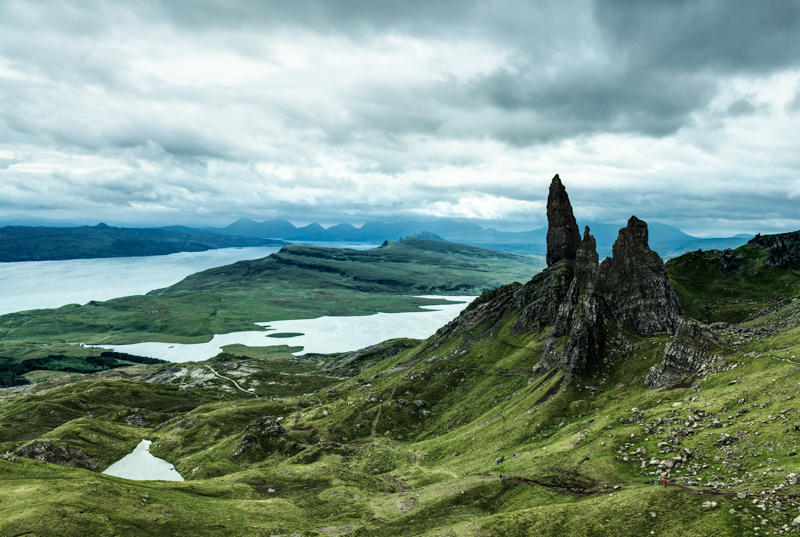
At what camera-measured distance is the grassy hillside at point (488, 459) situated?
56375 millimetres

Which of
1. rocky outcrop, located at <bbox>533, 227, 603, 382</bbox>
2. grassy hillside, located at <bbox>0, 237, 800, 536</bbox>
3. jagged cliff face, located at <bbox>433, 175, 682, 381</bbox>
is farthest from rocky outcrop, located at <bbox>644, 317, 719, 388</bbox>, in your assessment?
jagged cliff face, located at <bbox>433, 175, 682, 381</bbox>

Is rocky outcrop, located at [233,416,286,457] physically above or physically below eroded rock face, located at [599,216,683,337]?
below

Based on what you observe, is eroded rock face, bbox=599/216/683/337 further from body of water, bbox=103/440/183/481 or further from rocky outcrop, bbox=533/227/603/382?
body of water, bbox=103/440/183/481

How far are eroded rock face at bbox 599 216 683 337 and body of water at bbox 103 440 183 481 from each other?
141 meters

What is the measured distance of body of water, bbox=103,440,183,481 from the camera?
127 m

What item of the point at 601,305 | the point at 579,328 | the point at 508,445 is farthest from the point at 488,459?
the point at 601,305

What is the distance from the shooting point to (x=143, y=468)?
13325cm

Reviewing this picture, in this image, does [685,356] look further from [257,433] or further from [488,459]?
[257,433]

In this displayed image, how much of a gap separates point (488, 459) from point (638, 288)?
78.5 m

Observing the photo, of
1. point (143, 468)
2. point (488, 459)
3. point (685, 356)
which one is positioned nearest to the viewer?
point (685, 356)

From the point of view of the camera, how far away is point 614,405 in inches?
3821

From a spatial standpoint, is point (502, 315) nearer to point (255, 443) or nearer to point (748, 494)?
point (255, 443)

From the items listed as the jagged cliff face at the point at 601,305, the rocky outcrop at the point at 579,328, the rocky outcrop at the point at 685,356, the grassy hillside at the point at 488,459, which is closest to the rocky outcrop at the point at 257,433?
the grassy hillside at the point at 488,459

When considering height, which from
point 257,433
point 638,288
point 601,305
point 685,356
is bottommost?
point 257,433
